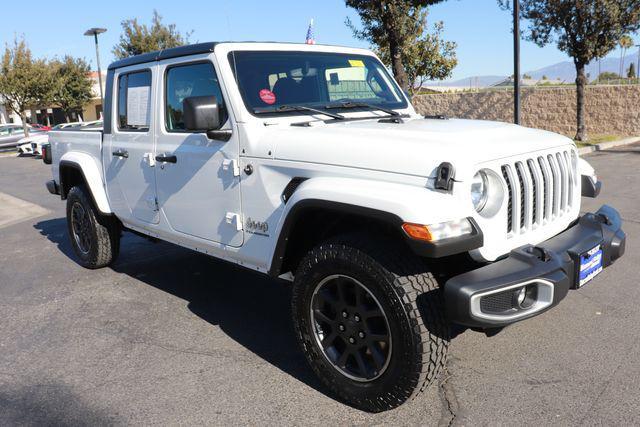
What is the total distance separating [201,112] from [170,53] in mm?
1048

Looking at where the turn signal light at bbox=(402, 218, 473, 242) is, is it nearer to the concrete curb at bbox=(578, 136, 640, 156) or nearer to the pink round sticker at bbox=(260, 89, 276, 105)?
the pink round sticker at bbox=(260, 89, 276, 105)

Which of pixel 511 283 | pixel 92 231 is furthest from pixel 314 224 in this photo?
pixel 92 231

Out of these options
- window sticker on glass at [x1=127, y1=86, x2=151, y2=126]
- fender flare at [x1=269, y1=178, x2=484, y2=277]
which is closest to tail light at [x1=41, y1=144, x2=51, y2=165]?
window sticker on glass at [x1=127, y1=86, x2=151, y2=126]

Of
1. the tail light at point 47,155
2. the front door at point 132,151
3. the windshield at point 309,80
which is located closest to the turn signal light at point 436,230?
the windshield at point 309,80

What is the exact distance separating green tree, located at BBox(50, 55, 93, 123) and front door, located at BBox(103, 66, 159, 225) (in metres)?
32.4

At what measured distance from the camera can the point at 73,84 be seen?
3656 centimetres

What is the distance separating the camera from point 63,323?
4422 mm

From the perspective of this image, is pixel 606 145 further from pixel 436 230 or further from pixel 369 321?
pixel 436 230

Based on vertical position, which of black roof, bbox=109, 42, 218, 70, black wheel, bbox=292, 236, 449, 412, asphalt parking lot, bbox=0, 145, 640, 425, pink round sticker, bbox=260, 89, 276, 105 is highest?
black roof, bbox=109, 42, 218, 70

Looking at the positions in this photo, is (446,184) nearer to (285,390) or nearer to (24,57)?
(285,390)

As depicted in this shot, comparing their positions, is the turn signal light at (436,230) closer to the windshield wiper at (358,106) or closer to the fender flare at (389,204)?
the fender flare at (389,204)

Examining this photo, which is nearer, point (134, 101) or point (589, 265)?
point (589, 265)

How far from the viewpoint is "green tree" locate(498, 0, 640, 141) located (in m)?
14.9

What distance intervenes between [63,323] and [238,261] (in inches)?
65.9
